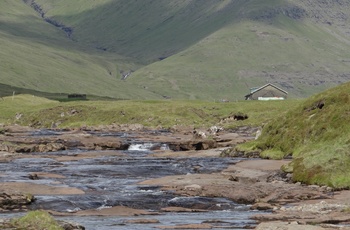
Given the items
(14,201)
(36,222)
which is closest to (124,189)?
(14,201)

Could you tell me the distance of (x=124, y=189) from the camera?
55.1m

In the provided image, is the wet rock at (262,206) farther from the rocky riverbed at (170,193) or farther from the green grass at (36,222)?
the green grass at (36,222)

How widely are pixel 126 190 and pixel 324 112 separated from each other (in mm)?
30758

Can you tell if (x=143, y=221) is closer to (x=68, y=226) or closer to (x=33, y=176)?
(x=68, y=226)

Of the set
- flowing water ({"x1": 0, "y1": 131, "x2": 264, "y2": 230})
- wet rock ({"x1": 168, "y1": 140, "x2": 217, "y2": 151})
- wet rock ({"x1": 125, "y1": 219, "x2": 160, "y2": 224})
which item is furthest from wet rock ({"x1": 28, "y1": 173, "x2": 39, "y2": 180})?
wet rock ({"x1": 168, "y1": 140, "x2": 217, "y2": 151})

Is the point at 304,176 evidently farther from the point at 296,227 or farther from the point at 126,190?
the point at 296,227

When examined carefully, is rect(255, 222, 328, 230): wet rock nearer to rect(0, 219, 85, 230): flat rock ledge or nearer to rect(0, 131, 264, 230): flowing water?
rect(0, 131, 264, 230): flowing water

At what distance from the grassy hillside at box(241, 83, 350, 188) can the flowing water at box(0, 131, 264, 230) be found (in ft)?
22.5

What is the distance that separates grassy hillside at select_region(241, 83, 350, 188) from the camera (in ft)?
184

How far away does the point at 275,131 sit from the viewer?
85.7m

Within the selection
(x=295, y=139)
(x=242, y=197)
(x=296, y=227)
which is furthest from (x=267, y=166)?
(x=296, y=227)

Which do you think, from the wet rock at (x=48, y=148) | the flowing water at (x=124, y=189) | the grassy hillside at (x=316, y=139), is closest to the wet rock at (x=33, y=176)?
the flowing water at (x=124, y=189)

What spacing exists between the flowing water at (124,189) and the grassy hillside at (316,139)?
6855mm

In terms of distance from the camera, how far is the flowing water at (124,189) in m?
41.8
